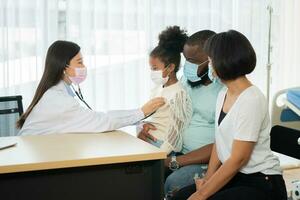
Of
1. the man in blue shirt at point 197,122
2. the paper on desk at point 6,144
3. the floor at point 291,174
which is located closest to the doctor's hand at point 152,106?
the man in blue shirt at point 197,122

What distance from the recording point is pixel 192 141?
6.72 feet

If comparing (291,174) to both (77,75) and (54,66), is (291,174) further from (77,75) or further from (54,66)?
(54,66)

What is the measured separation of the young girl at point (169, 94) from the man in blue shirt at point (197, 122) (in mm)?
47

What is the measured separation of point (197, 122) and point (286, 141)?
0.60 m

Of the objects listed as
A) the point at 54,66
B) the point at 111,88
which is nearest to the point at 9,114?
the point at 54,66

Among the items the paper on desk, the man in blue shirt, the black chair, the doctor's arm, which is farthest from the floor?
the paper on desk

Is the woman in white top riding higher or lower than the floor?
higher

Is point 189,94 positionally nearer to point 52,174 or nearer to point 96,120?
point 96,120

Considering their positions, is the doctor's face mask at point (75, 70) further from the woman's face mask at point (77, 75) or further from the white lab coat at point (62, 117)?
the white lab coat at point (62, 117)

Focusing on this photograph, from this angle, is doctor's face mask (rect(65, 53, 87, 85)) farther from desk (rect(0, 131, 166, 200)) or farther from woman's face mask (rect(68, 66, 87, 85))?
desk (rect(0, 131, 166, 200))

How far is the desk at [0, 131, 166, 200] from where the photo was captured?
1.41 m

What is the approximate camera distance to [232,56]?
1.61m

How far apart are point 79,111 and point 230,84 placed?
0.73m

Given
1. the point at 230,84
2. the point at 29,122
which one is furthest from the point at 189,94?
the point at 29,122
